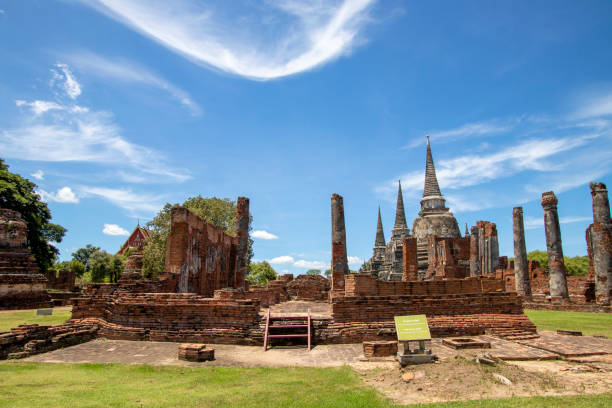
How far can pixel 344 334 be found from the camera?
10445 millimetres

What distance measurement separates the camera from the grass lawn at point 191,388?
5.21 metres

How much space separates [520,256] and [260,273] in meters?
26.3

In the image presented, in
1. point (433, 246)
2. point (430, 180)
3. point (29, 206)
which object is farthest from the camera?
point (430, 180)

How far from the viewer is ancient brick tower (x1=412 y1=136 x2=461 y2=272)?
47594 millimetres

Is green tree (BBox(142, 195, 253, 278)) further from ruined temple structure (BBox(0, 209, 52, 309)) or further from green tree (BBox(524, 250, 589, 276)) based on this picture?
green tree (BBox(524, 250, 589, 276))

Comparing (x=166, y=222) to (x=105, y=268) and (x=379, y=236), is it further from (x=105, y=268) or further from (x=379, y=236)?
(x=379, y=236)

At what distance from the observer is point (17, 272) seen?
2027 cm

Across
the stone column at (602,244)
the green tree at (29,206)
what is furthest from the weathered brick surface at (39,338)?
the stone column at (602,244)

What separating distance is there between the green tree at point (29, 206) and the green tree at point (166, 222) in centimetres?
646

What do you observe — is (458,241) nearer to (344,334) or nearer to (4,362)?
(344,334)

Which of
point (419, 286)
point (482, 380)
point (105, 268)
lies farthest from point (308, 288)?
point (105, 268)

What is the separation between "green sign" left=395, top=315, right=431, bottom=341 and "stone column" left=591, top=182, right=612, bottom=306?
1712cm

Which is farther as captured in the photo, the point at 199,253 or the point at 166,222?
the point at 166,222

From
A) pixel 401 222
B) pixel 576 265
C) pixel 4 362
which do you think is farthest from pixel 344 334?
pixel 401 222
